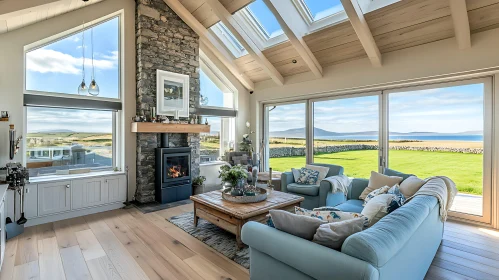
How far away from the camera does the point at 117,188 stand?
4660 millimetres

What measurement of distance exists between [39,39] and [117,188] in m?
2.78

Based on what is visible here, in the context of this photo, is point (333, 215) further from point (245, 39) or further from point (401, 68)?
point (245, 39)

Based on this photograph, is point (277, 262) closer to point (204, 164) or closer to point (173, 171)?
point (173, 171)

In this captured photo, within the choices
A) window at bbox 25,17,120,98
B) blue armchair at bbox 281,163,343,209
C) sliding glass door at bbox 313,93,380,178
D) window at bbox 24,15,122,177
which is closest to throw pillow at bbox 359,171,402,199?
blue armchair at bbox 281,163,343,209

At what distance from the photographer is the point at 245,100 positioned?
23.0ft

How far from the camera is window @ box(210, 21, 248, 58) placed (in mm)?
5727

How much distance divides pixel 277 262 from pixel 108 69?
4812 millimetres

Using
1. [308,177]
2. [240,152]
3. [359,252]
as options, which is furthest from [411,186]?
[240,152]

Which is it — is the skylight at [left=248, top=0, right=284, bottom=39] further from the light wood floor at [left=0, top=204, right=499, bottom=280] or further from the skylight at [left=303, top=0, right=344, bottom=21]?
the light wood floor at [left=0, top=204, right=499, bottom=280]

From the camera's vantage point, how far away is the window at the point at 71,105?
4070mm

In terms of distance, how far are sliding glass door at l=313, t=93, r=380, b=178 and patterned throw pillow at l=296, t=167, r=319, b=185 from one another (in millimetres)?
1325

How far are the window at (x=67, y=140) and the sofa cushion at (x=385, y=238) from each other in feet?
15.9

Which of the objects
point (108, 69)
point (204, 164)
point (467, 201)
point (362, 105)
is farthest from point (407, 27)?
point (108, 69)

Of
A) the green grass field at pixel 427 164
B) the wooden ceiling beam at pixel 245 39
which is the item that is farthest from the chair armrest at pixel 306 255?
the wooden ceiling beam at pixel 245 39
